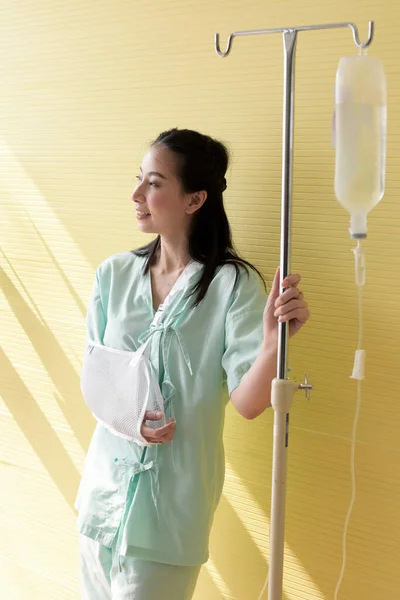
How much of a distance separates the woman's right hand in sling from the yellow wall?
11.2 inches

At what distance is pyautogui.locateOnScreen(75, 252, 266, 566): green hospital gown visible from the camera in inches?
61.6

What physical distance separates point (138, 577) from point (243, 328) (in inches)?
20.5

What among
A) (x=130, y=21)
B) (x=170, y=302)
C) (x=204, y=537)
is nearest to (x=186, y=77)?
(x=130, y=21)

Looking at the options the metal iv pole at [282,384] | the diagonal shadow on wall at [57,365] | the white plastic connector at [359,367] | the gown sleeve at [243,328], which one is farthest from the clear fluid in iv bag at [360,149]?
the diagonal shadow on wall at [57,365]

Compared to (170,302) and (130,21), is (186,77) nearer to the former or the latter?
(130,21)

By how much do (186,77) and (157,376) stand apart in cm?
67

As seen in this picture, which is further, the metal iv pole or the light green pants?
the light green pants

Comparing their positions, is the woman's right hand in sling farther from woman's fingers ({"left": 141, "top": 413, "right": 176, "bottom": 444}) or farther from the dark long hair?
the dark long hair

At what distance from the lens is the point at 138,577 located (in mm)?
1562

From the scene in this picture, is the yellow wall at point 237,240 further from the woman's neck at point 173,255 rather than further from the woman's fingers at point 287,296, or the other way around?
the woman's fingers at point 287,296

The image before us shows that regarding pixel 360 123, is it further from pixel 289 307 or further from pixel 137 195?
pixel 137 195

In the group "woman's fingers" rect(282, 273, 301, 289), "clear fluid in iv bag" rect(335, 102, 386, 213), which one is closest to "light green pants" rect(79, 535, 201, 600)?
"woman's fingers" rect(282, 273, 301, 289)

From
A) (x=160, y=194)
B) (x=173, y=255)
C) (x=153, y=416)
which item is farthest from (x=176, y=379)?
(x=160, y=194)

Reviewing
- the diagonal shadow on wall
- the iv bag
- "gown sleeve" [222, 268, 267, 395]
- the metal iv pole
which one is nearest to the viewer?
the iv bag
